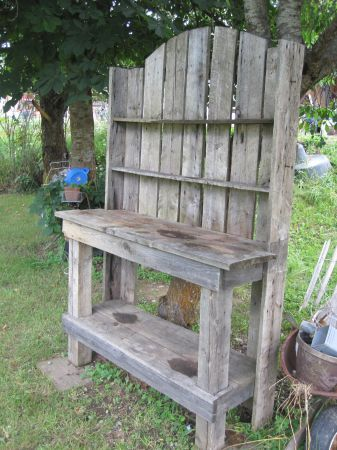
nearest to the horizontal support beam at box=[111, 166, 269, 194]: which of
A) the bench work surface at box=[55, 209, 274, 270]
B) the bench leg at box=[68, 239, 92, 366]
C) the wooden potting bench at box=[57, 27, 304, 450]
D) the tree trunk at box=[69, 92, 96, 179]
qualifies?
the wooden potting bench at box=[57, 27, 304, 450]

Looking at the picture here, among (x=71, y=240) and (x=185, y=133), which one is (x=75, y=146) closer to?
(x=71, y=240)

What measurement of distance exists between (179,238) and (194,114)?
0.80 meters

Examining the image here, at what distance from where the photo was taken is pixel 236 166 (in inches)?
98.4

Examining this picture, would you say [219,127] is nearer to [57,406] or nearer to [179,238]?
[179,238]

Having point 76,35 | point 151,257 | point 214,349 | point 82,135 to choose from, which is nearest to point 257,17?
point 151,257

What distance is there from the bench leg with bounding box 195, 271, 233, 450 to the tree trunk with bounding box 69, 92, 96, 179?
3.71m

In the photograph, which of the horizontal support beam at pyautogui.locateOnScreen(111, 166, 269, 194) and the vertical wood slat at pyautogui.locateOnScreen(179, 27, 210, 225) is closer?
the horizontal support beam at pyautogui.locateOnScreen(111, 166, 269, 194)

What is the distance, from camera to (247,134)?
2422mm

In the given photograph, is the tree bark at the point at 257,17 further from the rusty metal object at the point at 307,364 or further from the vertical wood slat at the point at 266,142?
the rusty metal object at the point at 307,364

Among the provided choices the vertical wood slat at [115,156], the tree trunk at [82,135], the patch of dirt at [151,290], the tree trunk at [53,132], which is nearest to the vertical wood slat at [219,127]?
the vertical wood slat at [115,156]

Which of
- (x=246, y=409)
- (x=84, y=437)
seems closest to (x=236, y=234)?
(x=246, y=409)

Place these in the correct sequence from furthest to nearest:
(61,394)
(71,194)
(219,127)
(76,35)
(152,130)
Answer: (71,194) < (76,35) < (152,130) < (61,394) < (219,127)

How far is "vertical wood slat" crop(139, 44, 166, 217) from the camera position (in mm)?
2936

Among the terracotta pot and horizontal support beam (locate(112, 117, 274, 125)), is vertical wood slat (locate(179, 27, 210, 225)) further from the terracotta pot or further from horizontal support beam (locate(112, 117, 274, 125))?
the terracotta pot
